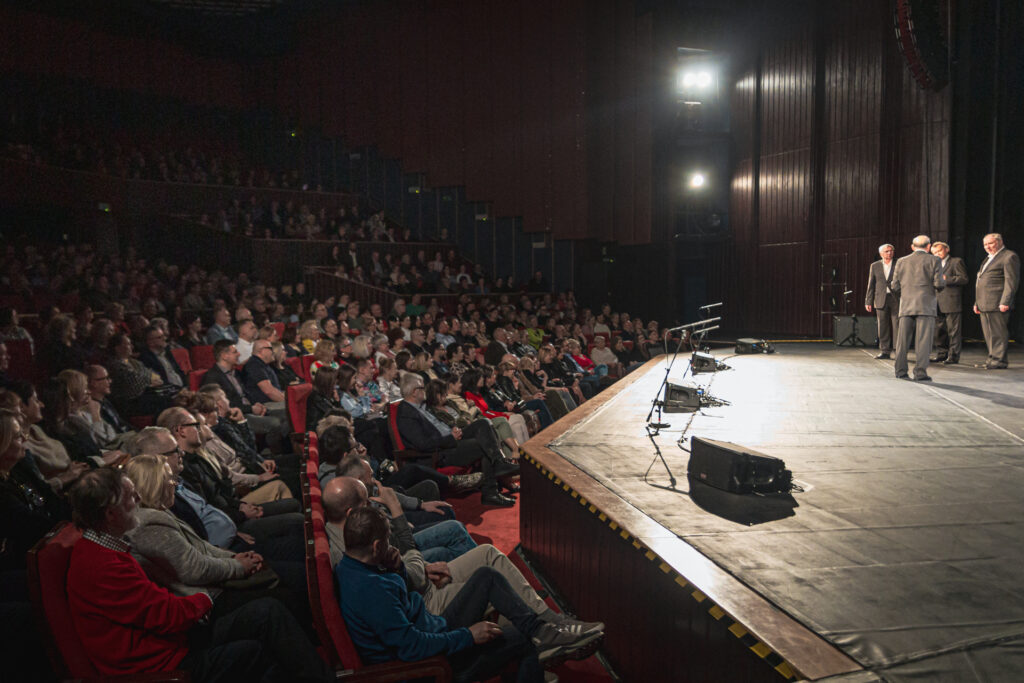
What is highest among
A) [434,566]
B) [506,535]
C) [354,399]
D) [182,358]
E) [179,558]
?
[182,358]

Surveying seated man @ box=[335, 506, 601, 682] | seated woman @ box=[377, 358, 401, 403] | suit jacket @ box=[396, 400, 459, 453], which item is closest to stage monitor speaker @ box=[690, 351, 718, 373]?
seated woman @ box=[377, 358, 401, 403]

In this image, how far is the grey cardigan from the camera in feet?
7.11

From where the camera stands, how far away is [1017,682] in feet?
4.78

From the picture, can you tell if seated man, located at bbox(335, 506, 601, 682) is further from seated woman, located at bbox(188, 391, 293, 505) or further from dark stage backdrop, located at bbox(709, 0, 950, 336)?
dark stage backdrop, located at bbox(709, 0, 950, 336)

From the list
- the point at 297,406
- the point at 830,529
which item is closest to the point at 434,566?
the point at 830,529

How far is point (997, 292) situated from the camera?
573 centimetres

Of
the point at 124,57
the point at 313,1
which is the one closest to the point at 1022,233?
the point at 313,1

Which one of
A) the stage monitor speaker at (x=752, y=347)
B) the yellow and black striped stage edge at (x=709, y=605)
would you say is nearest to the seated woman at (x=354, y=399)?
the yellow and black striped stage edge at (x=709, y=605)

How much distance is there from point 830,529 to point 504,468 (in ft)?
8.09

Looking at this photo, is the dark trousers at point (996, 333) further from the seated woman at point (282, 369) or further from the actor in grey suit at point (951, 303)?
the seated woman at point (282, 369)

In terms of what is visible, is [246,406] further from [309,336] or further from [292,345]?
[309,336]

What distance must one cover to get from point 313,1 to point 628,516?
539 inches

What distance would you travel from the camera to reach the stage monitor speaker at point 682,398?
168 inches

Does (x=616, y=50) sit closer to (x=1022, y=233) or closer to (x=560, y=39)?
(x=560, y=39)
